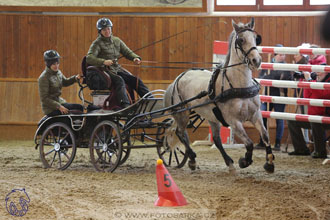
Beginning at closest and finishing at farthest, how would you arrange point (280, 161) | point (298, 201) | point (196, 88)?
point (298, 201)
point (196, 88)
point (280, 161)

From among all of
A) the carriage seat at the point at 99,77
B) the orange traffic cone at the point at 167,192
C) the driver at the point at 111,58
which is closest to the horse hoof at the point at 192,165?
the driver at the point at 111,58

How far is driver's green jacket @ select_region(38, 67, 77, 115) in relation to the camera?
6824mm

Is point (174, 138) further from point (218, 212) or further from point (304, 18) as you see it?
point (304, 18)

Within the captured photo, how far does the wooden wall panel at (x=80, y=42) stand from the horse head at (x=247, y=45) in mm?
4724

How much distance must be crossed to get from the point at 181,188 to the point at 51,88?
2.63 meters

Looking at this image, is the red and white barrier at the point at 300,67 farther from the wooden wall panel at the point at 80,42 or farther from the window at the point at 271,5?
the window at the point at 271,5

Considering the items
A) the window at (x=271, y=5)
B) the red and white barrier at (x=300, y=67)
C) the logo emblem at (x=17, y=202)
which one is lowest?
the logo emblem at (x=17, y=202)

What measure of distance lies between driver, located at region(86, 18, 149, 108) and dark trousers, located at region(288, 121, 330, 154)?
269 cm

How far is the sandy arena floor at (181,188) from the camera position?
393 centimetres

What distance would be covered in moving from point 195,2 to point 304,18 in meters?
2.13

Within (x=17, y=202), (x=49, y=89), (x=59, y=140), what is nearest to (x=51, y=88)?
(x=49, y=89)

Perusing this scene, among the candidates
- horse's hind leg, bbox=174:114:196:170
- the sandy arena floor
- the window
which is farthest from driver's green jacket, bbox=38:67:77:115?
the window

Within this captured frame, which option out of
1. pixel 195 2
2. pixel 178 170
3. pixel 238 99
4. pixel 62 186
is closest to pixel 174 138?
pixel 178 170

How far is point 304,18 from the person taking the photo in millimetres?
10117
